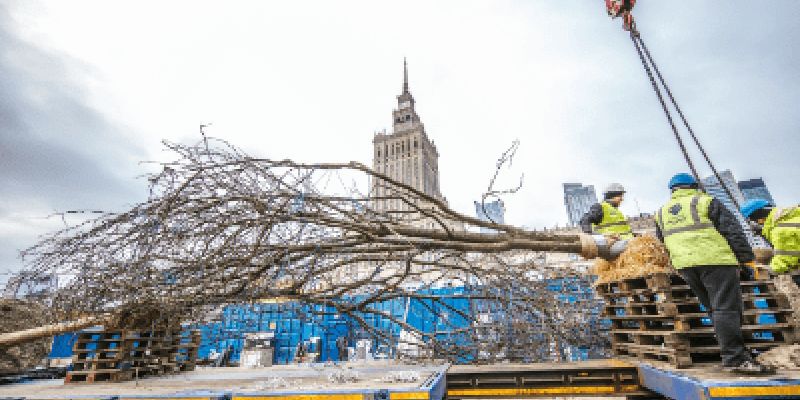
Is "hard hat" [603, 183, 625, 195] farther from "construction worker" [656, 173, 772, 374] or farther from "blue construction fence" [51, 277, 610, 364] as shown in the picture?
"construction worker" [656, 173, 772, 374]

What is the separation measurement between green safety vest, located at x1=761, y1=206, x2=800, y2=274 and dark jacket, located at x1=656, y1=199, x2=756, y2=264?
1.23m

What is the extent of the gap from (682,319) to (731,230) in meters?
0.77

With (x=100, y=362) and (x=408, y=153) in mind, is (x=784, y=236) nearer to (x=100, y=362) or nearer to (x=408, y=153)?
(x=100, y=362)

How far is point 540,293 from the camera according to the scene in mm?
4340

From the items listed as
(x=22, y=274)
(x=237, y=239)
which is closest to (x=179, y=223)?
(x=237, y=239)

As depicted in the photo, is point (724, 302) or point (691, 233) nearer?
point (724, 302)

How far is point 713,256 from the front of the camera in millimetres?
2637

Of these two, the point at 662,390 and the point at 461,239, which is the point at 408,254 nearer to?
the point at 461,239

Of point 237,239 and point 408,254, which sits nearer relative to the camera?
point 237,239

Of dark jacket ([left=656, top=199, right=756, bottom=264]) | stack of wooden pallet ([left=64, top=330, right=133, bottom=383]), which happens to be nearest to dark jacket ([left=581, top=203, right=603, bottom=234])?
dark jacket ([left=656, top=199, right=756, bottom=264])

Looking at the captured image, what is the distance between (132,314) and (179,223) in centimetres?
147

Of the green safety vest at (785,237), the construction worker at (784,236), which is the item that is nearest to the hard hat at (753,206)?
the construction worker at (784,236)

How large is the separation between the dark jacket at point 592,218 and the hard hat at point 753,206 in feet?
4.58

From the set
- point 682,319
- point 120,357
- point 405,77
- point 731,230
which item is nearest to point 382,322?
point 120,357
